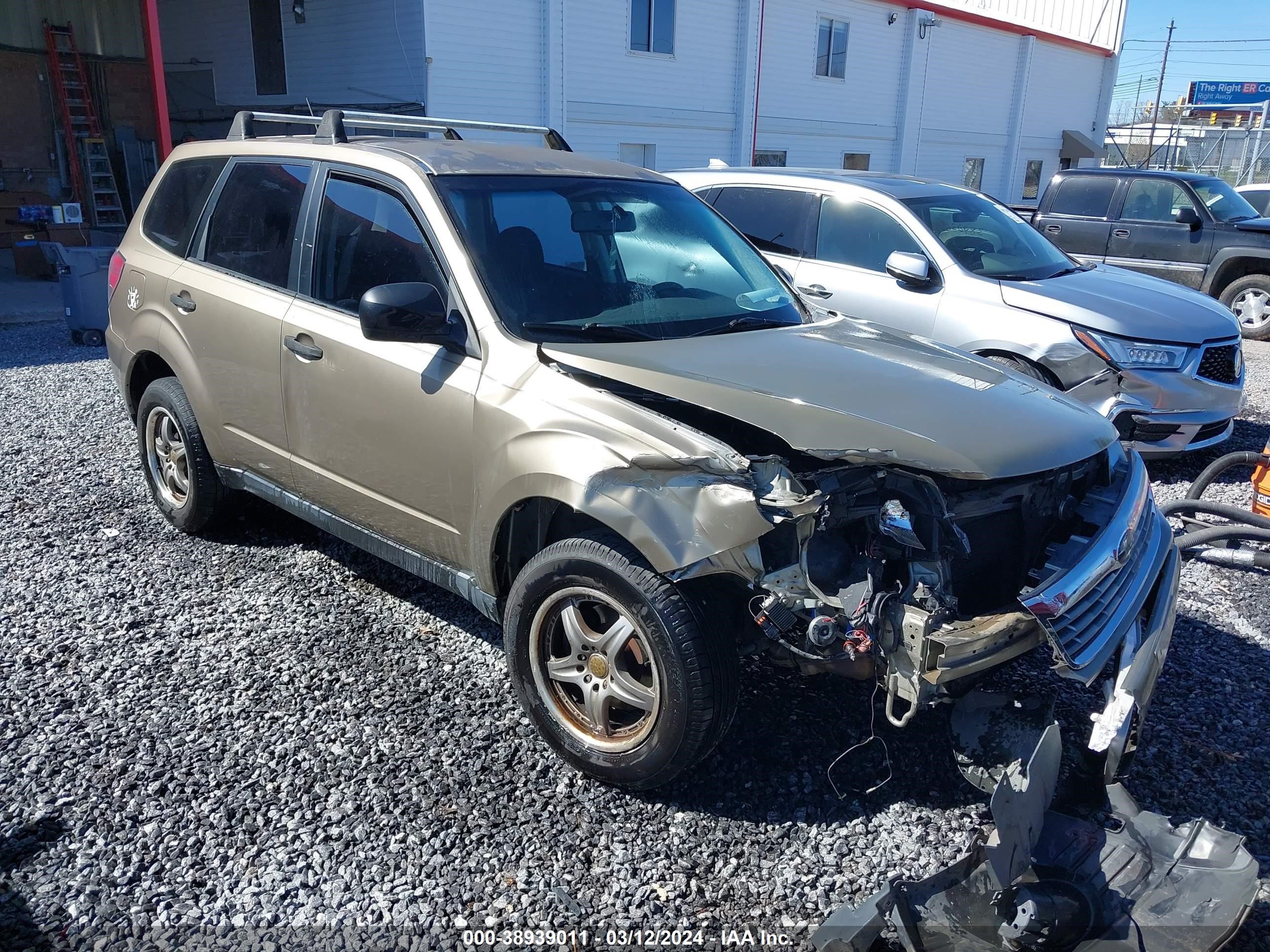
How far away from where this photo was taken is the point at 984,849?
2414mm

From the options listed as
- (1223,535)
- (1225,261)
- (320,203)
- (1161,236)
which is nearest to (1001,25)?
(1161,236)

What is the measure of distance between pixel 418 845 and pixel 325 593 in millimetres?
1850

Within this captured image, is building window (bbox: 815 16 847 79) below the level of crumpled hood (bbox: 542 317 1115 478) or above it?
above

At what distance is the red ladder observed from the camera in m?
16.7

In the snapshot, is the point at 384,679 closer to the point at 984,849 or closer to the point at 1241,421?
the point at 984,849

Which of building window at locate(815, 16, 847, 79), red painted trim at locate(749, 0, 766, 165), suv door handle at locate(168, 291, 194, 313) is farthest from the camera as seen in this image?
building window at locate(815, 16, 847, 79)

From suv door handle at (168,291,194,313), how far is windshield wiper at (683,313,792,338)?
8.06ft

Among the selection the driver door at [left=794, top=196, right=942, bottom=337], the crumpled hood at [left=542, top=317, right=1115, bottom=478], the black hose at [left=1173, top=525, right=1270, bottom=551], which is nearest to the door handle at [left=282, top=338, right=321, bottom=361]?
the crumpled hood at [left=542, top=317, right=1115, bottom=478]

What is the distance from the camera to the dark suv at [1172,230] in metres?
11.2

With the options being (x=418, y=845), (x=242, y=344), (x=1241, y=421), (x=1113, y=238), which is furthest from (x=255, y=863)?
(x=1113, y=238)

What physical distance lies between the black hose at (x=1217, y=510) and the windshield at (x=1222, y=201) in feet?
25.7

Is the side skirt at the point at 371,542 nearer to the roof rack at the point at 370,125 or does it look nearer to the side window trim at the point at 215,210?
the side window trim at the point at 215,210

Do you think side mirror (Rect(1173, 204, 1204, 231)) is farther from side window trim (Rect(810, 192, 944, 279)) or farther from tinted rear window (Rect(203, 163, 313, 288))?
tinted rear window (Rect(203, 163, 313, 288))

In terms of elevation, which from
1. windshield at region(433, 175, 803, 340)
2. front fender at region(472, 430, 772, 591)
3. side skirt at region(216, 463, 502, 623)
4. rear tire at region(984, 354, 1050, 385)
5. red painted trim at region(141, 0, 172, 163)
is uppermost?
red painted trim at region(141, 0, 172, 163)
